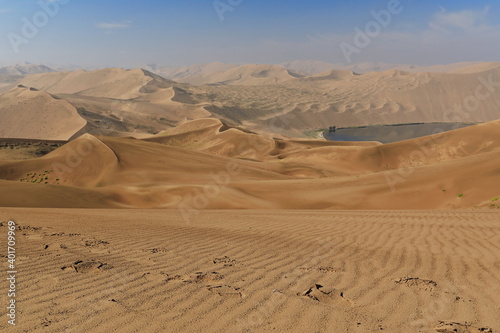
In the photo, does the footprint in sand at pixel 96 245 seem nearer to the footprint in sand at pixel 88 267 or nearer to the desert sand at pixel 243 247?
the desert sand at pixel 243 247

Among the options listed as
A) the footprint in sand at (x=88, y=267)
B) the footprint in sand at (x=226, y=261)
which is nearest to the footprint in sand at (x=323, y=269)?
the footprint in sand at (x=226, y=261)

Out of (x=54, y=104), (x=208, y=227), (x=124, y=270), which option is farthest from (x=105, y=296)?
(x=54, y=104)

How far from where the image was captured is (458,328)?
396 centimetres

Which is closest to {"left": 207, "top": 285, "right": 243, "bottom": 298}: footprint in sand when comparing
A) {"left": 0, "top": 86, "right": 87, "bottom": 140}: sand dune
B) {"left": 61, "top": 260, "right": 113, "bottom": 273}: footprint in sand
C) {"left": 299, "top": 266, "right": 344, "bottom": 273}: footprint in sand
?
{"left": 299, "top": 266, "right": 344, "bottom": 273}: footprint in sand

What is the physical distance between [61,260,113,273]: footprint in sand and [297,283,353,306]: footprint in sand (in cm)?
314

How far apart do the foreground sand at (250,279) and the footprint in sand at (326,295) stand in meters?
0.01

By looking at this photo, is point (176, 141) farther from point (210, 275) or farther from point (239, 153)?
point (210, 275)

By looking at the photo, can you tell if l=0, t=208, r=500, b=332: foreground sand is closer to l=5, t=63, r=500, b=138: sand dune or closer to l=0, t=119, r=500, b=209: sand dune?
l=0, t=119, r=500, b=209: sand dune

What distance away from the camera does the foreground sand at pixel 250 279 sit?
4020 mm

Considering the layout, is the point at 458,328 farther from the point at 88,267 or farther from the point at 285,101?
the point at 285,101

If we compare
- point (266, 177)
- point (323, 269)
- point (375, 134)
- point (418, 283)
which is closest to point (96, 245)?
point (323, 269)

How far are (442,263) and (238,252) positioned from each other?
382 cm

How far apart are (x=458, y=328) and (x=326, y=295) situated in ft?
5.11

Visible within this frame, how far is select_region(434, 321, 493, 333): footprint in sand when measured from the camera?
12.8ft
